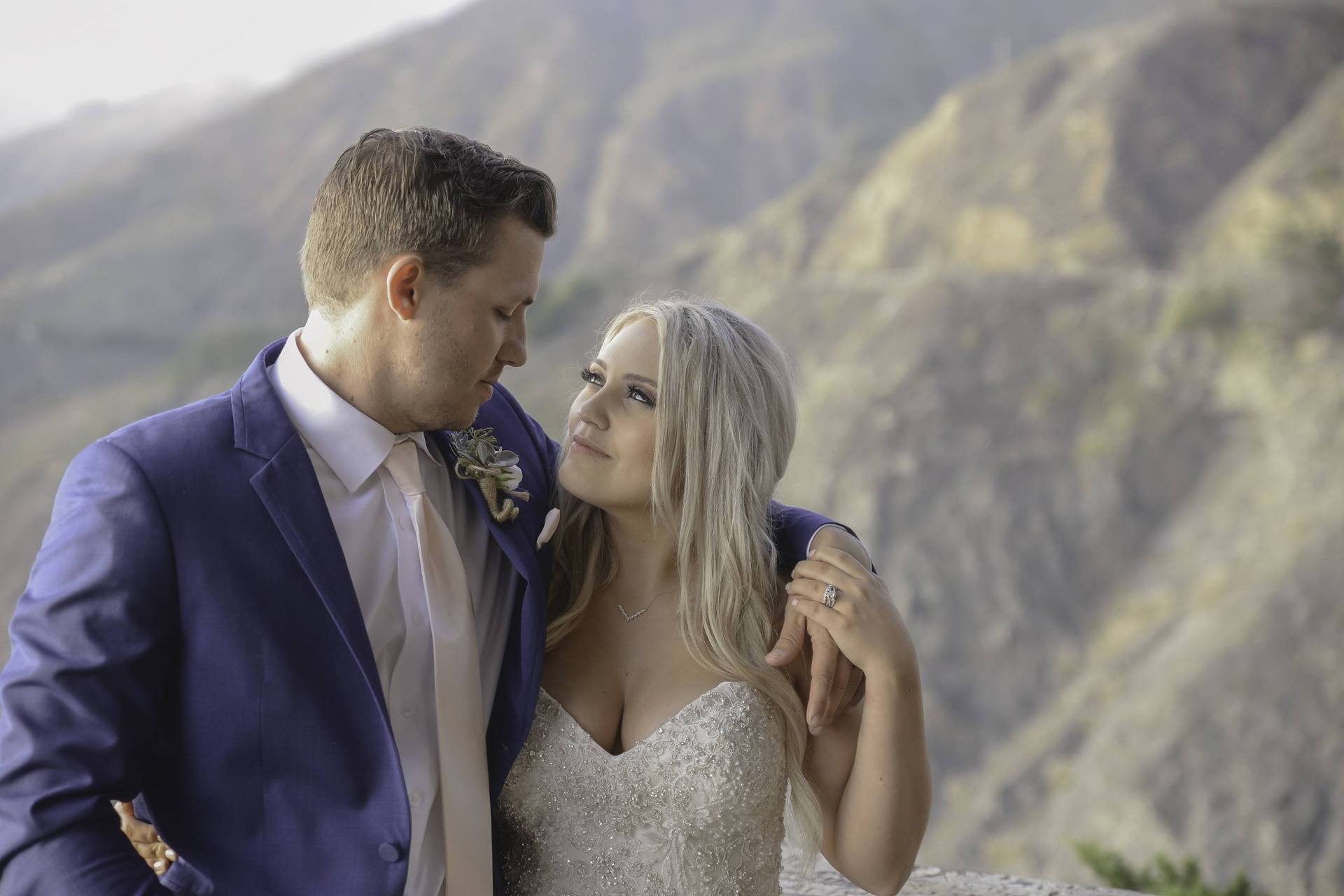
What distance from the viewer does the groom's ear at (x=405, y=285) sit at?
2.32 meters

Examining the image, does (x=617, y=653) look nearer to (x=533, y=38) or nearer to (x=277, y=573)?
(x=277, y=573)

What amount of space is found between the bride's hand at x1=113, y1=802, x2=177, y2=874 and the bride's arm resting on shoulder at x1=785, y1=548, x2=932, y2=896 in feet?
4.54

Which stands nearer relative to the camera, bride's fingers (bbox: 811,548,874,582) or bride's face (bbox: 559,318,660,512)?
bride's fingers (bbox: 811,548,874,582)

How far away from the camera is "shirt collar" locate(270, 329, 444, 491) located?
2422 millimetres

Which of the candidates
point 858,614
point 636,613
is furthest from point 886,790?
point 636,613

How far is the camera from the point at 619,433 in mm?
2955

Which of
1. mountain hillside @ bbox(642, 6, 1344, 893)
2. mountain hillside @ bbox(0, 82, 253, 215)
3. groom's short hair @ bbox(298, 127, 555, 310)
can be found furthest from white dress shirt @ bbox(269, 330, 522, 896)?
mountain hillside @ bbox(0, 82, 253, 215)

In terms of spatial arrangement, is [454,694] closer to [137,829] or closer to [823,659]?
[137,829]

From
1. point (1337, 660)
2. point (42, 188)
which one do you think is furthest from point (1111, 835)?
point (42, 188)

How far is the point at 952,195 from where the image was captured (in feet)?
90.5

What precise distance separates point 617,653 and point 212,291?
1662 inches

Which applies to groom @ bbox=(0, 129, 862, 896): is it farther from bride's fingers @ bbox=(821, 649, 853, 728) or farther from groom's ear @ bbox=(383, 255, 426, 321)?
bride's fingers @ bbox=(821, 649, 853, 728)

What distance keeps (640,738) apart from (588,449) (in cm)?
69

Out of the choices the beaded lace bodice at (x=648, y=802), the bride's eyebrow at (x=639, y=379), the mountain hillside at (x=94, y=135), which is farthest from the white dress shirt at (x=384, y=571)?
the mountain hillside at (x=94, y=135)
